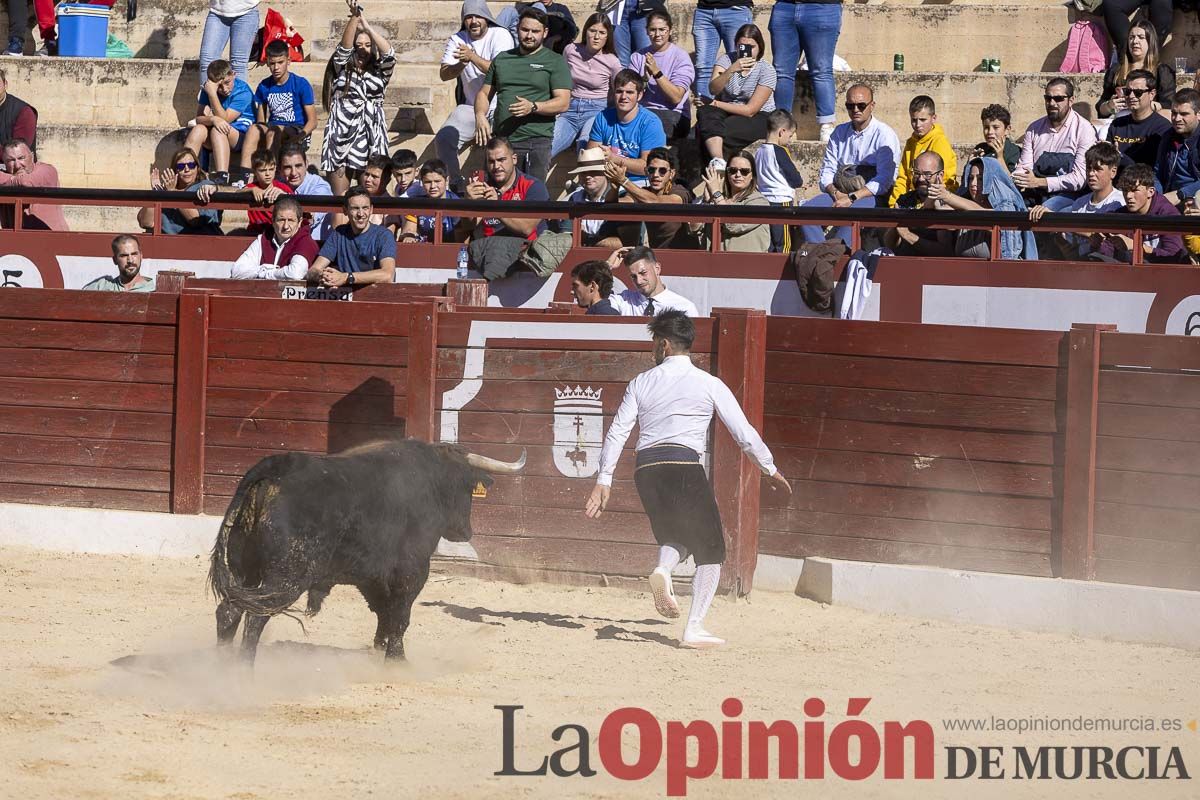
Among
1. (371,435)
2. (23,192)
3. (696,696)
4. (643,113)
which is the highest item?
(643,113)

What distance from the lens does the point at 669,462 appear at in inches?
249

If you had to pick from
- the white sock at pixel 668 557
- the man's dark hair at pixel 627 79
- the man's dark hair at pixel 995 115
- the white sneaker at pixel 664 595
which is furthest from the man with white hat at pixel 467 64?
the white sneaker at pixel 664 595

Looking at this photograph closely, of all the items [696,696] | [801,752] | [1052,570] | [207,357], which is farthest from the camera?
[207,357]

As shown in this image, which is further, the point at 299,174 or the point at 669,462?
the point at 299,174

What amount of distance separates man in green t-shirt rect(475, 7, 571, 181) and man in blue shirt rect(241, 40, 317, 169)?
164cm

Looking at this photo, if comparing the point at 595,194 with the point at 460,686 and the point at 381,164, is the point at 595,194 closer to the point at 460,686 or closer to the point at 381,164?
the point at 381,164

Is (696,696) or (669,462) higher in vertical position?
(669,462)

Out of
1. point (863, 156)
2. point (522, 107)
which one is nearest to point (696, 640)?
point (863, 156)

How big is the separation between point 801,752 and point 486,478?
1802mm

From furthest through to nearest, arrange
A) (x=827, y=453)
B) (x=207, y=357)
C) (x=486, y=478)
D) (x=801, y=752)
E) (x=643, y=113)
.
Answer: (x=643, y=113)
(x=207, y=357)
(x=827, y=453)
(x=486, y=478)
(x=801, y=752)

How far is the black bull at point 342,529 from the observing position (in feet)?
17.5

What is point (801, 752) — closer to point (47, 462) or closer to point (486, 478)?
point (486, 478)

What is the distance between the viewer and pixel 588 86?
10.5m

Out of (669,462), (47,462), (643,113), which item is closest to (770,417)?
(669,462)
